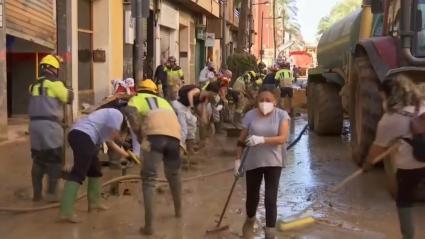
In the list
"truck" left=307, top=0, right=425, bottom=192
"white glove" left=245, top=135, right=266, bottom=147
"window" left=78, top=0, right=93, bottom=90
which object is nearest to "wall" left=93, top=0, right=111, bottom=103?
"window" left=78, top=0, right=93, bottom=90

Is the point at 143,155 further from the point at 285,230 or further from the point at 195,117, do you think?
the point at 195,117

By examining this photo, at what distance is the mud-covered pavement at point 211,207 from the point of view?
266 inches

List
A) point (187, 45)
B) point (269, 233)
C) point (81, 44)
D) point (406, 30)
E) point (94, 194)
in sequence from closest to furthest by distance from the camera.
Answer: point (269, 233), point (94, 194), point (406, 30), point (81, 44), point (187, 45)

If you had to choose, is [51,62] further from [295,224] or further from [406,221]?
[406,221]

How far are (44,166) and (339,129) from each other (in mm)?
9254

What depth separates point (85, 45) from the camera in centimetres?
1697

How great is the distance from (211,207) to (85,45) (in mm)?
9965

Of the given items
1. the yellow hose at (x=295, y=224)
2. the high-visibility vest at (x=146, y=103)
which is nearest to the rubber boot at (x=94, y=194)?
the high-visibility vest at (x=146, y=103)

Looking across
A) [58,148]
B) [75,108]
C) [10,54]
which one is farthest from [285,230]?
[10,54]

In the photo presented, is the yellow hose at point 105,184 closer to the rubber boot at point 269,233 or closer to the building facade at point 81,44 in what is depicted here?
the rubber boot at point 269,233

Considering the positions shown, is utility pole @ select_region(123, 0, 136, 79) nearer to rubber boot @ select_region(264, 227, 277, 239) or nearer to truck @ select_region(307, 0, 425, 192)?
truck @ select_region(307, 0, 425, 192)

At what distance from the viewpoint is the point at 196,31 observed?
109 ft

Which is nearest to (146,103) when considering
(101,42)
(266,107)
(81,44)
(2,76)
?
(266,107)

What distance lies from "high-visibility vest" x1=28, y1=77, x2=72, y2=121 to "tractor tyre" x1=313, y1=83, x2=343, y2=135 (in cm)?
873
